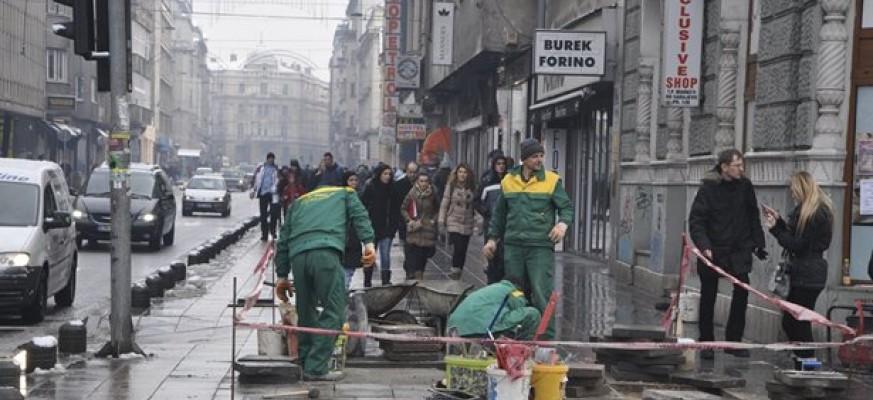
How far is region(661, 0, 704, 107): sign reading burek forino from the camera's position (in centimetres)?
1647

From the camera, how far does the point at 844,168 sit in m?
12.7

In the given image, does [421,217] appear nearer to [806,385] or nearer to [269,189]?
[806,385]

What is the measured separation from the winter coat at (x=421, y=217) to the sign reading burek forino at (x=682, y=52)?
125 inches

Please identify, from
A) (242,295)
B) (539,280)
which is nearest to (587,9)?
(242,295)

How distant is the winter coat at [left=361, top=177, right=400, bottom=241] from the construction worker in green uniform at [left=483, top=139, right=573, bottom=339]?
659 centimetres

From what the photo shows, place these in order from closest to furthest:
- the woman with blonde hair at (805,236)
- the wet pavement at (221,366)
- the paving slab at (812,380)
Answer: the paving slab at (812,380), the wet pavement at (221,366), the woman with blonde hair at (805,236)

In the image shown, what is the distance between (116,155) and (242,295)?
635 centimetres

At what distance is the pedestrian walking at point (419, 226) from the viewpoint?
17.4m

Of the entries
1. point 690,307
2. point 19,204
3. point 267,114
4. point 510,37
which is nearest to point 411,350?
point 690,307

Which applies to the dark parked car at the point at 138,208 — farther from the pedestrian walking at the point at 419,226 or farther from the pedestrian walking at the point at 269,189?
the pedestrian walking at the point at 419,226

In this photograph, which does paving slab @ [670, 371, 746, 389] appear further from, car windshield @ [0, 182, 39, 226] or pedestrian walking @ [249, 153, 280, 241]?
pedestrian walking @ [249, 153, 280, 241]

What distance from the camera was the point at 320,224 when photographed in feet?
34.2

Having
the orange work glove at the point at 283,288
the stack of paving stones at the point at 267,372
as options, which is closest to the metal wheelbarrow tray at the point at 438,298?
the orange work glove at the point at 283,288

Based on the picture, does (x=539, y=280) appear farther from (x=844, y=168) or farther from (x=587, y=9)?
(x=587, y=9)
